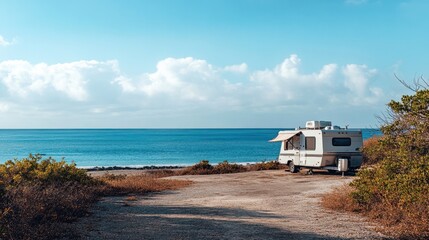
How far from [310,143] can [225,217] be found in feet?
46.1

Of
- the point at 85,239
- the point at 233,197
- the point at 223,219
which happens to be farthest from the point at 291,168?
the point at 85,239

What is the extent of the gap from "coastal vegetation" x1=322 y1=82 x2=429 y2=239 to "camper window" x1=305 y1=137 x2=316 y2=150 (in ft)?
38.3

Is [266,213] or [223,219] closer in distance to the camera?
[223,219]

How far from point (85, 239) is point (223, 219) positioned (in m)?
3.70

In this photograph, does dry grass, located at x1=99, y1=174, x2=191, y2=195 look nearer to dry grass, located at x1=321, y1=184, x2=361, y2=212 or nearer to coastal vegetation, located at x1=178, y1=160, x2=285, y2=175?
dry grass, located at x1=321, y1=184, x2=361, y2=212

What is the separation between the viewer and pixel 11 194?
9469mm

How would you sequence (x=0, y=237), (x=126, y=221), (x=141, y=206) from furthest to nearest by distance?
(x=141, y=206) < (x=126, y=221) < (x=0, y=237)

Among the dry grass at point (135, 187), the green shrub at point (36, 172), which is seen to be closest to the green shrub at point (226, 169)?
the dry grass at point (135, 187)

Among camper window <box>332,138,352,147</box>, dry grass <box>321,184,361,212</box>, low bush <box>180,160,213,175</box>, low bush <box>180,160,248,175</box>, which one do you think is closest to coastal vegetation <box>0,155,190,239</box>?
dry grass <box>321,184,361,212</box>

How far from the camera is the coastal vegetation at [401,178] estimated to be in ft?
32.4

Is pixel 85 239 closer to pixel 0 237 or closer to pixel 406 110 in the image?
pixel 0 237

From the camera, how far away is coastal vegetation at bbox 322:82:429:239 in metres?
9.87

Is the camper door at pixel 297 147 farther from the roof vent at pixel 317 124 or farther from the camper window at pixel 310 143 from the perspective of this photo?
the roof vent at pixel 317 124

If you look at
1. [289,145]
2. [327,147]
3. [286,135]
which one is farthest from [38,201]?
[289,145]
